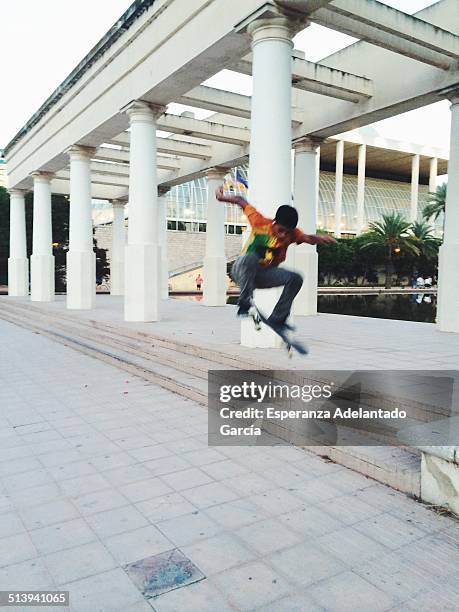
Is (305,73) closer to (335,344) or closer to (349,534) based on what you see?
(335,344)

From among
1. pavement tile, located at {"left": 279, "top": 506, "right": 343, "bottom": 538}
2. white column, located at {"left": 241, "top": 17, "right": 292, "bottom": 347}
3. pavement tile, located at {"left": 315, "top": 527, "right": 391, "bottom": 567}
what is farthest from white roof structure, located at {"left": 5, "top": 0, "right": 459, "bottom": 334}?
pavement tile, located at {"left": 315, "top": 527, "right": 391, "bottom": 567}

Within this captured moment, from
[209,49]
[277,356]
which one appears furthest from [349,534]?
[209,49]

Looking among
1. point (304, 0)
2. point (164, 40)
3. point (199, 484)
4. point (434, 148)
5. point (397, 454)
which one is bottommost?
point (199, 484)

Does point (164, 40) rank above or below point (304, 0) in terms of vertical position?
above

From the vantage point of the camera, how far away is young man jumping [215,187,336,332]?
476 cm

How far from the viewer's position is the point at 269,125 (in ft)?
26.9

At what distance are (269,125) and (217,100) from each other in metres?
5.66

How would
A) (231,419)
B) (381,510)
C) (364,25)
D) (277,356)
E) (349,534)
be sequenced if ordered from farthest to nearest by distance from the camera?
1. (364,25)
2. (277,356)
3. (231,419)
4. (381,510)
5. (349,534)

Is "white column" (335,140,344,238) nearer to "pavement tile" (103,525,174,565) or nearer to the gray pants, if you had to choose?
the gray pants

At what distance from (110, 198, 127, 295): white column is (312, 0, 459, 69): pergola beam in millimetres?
18910

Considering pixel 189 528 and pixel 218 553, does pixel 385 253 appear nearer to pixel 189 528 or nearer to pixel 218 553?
pixel 189 528

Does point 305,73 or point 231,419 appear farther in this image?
point 305,73

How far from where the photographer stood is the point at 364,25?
30.7 feet

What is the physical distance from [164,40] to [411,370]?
9574 millimetres
